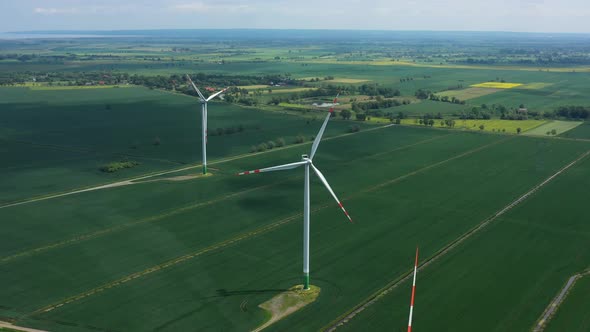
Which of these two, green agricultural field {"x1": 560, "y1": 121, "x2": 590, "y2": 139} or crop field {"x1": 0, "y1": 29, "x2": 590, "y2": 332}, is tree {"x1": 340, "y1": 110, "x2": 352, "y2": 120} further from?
green agricultural field {"x1": 560, "y1": 121, "x2": 590, "y2": 139}

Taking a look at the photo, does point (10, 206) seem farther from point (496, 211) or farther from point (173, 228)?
point (496, 211)

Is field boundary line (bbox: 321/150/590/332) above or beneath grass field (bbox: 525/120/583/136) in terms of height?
beneath

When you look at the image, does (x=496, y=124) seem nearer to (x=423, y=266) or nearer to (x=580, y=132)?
(x=580, y=132)

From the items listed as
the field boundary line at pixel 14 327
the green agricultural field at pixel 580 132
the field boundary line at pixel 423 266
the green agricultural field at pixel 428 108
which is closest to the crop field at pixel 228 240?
the field boundary line at pixel 423 266

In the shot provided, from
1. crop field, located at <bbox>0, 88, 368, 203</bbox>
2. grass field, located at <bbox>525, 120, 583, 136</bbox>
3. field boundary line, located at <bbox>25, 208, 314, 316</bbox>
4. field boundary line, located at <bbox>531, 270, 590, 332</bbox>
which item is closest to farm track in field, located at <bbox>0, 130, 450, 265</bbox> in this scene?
field boundary line, located at <bbox>25, 208, 314, 316</bbox>

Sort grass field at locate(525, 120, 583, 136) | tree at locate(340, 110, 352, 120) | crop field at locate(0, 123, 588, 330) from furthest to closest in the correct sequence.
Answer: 1. tree at locate(340, 110, 352, 120)
2. grass field at locate(525, 120, 583, 136)
3. crop field at locate(0, 123, 588, 330)

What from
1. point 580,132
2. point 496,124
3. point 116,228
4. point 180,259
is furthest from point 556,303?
point 496,124
